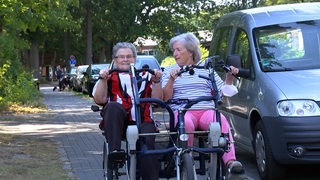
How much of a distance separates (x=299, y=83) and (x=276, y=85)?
26cm

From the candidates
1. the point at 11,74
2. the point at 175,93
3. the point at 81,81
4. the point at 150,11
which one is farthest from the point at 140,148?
the point at 150,11

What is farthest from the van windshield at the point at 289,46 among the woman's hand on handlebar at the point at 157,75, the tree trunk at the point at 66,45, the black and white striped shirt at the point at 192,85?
the tree trunk at the point at 66,45

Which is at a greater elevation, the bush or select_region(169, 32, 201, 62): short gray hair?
select_region(169, 32, 201, 62): short gray hair

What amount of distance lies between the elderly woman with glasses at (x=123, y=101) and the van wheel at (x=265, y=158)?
186cm

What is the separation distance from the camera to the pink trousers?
517 centimetres

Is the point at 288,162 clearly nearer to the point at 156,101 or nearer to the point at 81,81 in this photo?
the point at 156,101

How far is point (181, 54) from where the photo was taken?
5645 mm

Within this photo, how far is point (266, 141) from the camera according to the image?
6855mm

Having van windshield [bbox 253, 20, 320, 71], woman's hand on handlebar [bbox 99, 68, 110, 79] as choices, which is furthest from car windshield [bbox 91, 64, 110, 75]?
woman's hand on handlebar [bbox 99, 68, 110, 79]

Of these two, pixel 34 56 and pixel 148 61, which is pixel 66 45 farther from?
pixel 148 61

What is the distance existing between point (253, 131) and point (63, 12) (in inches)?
753

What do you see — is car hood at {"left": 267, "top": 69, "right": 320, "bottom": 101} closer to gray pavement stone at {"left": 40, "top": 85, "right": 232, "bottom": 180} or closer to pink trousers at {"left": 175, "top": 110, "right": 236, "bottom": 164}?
gray pavement stone at {"left": 40, "top": 85, "right": 232, "bottom": 180}

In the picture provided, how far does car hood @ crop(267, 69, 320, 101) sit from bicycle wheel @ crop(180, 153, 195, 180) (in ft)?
7.69

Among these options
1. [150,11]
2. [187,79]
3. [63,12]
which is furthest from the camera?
[150,11]
